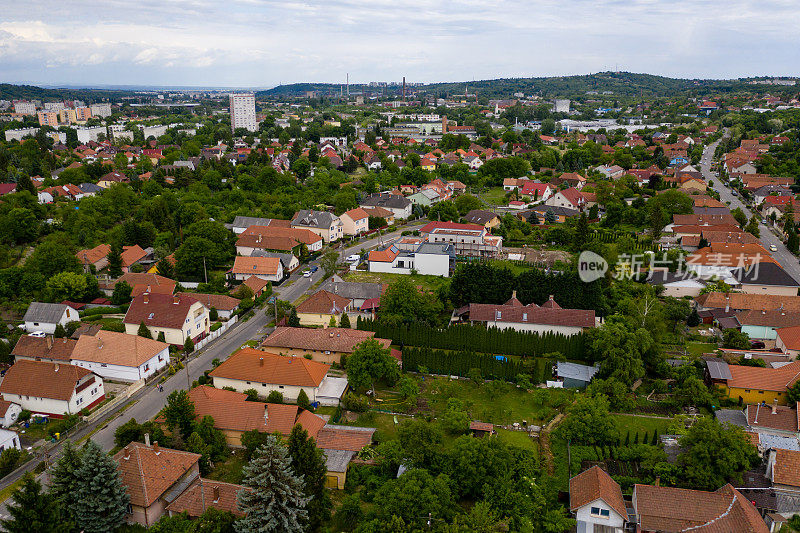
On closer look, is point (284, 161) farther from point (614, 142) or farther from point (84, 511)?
point (84, 511)

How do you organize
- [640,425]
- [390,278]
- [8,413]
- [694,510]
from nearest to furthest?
[694,510] < [8,413] < [640,425] < [390,278]

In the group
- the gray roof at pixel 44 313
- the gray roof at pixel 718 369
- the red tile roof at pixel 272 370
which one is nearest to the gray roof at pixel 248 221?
the gray roof at pixel 44 313

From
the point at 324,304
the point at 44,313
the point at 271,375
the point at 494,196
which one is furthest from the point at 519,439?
the point at 494,196

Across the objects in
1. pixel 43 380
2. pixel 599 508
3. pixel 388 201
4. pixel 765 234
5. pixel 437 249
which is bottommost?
pixel 599 508

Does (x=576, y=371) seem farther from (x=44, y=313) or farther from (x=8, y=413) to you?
(x=44, y=313)

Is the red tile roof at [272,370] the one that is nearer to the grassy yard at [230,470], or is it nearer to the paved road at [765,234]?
the grassy yard at [230,470]

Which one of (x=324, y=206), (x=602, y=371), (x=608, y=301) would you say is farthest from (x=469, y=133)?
(x=602, y=371)
